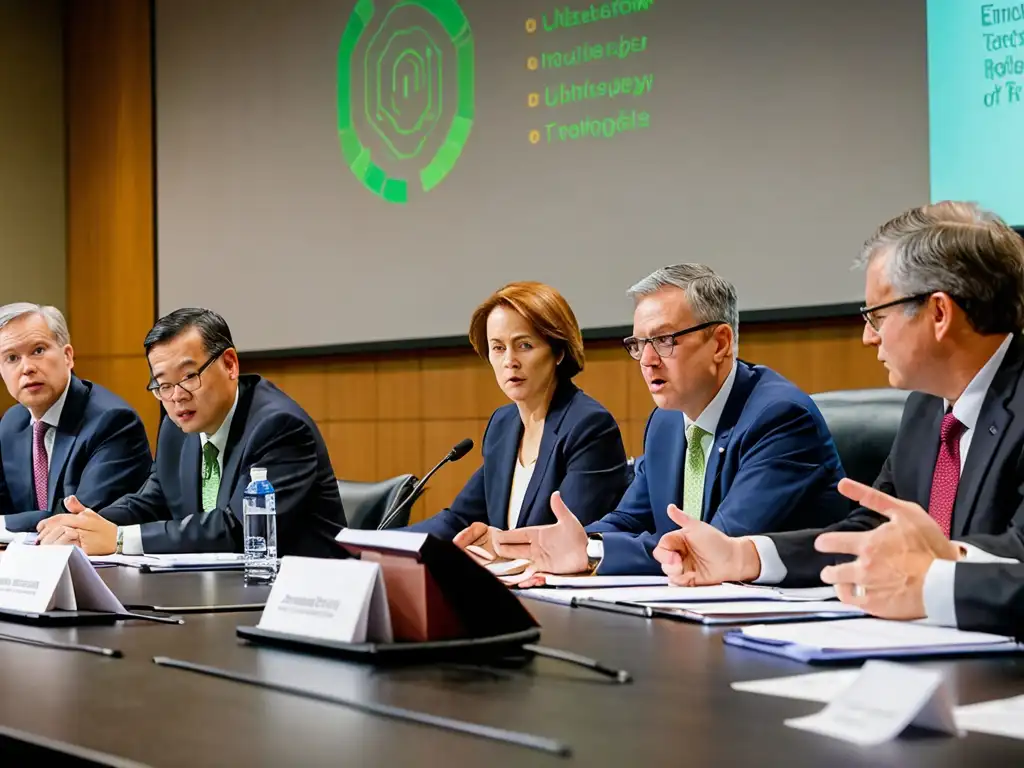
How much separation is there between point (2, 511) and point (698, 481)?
270 cm

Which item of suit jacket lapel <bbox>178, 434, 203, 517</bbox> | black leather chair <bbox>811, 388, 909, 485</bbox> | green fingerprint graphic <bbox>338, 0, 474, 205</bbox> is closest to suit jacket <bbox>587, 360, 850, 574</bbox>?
black leather chair <bbox>811, 388, 909, 485</bbox>

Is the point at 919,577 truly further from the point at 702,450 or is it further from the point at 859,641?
the point at 702,450

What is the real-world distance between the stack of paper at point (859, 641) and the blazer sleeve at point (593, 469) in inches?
67.2

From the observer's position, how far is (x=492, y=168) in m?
5.25

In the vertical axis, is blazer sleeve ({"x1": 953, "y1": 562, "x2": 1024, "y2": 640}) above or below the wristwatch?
above

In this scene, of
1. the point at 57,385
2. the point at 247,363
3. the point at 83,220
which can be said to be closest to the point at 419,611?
the point at 57,385

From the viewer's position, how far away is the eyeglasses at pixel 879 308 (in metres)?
2.23

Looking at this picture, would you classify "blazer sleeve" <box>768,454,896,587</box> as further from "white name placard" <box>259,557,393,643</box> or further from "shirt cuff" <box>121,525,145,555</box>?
Result: "shirt cuff" <box>121,525,145,555</box>

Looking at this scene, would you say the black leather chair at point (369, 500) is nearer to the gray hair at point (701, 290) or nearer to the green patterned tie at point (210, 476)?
the green patterned tie at point (210, 476)

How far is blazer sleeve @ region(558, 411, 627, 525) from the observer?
332cm

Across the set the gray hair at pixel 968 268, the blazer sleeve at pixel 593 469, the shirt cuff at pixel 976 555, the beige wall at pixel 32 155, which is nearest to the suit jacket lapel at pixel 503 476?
the blazer sleeve at pixel 593 469

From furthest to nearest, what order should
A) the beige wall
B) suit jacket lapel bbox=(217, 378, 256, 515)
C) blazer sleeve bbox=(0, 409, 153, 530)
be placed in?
the beige wall
blazer sleeve bbox=(0, 409, 153, 530)
suit jacket lapel bbox=(217, 378, 256, 515)

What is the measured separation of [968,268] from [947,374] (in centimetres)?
19

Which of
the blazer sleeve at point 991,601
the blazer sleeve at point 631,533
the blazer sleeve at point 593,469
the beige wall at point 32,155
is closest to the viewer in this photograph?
the blazer sleeve at point 991,601
